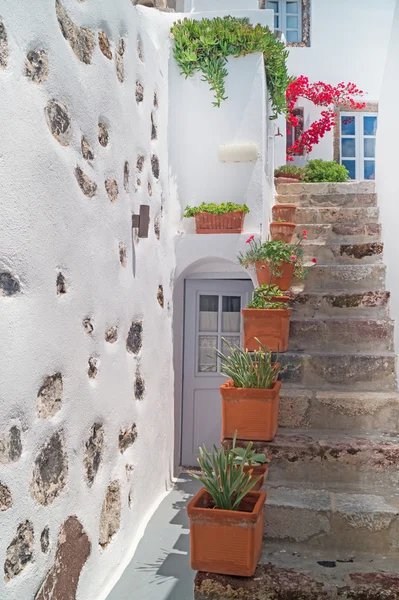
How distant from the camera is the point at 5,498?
1.84 metres

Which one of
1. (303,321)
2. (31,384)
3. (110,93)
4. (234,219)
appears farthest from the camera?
(234,219)

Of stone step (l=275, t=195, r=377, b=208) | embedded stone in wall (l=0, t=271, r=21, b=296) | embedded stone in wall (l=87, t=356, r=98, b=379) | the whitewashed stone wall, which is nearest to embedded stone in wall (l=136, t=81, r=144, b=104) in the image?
the whitewashed stone wall

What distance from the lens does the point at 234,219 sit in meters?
4.58

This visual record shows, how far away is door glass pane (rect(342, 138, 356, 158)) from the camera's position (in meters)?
9.62

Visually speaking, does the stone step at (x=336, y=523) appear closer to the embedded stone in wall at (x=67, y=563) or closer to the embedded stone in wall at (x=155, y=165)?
the embedded stone in wall at (x=67, y=563)

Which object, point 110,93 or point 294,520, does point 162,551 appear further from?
point 110,93

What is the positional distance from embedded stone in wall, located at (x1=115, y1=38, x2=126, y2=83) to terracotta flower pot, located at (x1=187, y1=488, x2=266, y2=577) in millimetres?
2223

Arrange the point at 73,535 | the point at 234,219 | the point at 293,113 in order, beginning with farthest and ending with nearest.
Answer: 1. the point at 293,113
2. the point at 234,219
3. the point at 73,535

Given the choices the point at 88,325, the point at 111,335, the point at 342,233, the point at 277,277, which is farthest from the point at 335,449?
the point at 342,233

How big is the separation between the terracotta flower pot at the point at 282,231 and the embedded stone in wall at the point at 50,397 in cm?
331

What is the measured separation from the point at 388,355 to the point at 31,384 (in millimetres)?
2473

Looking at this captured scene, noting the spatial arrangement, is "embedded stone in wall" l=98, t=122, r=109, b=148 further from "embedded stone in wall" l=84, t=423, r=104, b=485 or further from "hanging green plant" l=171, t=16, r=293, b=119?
"hanging green plant" l=171, t=16, r=293, b=119

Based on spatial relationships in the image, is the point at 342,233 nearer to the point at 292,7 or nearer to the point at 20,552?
the point at 20,552

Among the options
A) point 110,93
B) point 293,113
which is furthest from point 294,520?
point 293,113
